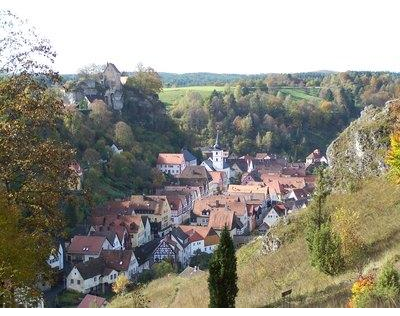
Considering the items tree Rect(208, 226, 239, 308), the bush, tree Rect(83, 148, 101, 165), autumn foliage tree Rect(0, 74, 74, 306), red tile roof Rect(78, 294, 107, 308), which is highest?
autumn foliage tree Rect(0, 74, 74, 306)

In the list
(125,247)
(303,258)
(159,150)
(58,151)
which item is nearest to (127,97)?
(159,150)

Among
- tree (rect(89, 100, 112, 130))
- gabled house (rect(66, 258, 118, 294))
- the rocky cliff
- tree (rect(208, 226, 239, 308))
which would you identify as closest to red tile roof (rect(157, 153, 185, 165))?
tree (rect(89, 100, 112, 130))

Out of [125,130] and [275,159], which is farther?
[275,159]

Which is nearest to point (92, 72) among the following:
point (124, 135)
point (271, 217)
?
point (124, 135)

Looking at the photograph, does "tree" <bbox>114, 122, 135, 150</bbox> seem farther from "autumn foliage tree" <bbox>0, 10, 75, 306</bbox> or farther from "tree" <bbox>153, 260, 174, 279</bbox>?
"autumn foliage tree" <bbox>0, 10, 75, 306</bbox>

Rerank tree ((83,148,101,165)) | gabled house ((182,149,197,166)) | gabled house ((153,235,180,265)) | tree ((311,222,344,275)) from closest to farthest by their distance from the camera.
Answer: tree ((311,222,344,275)) → gabled house ((153,235,180,265)) → tree ((83,148,101,165)) → gabled house ((182,149,197,166))

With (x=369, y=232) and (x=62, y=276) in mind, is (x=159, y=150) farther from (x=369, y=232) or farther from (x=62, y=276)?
(x=369, y=232)

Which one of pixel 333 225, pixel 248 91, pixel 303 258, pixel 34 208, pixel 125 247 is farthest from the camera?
pixel 248 91
